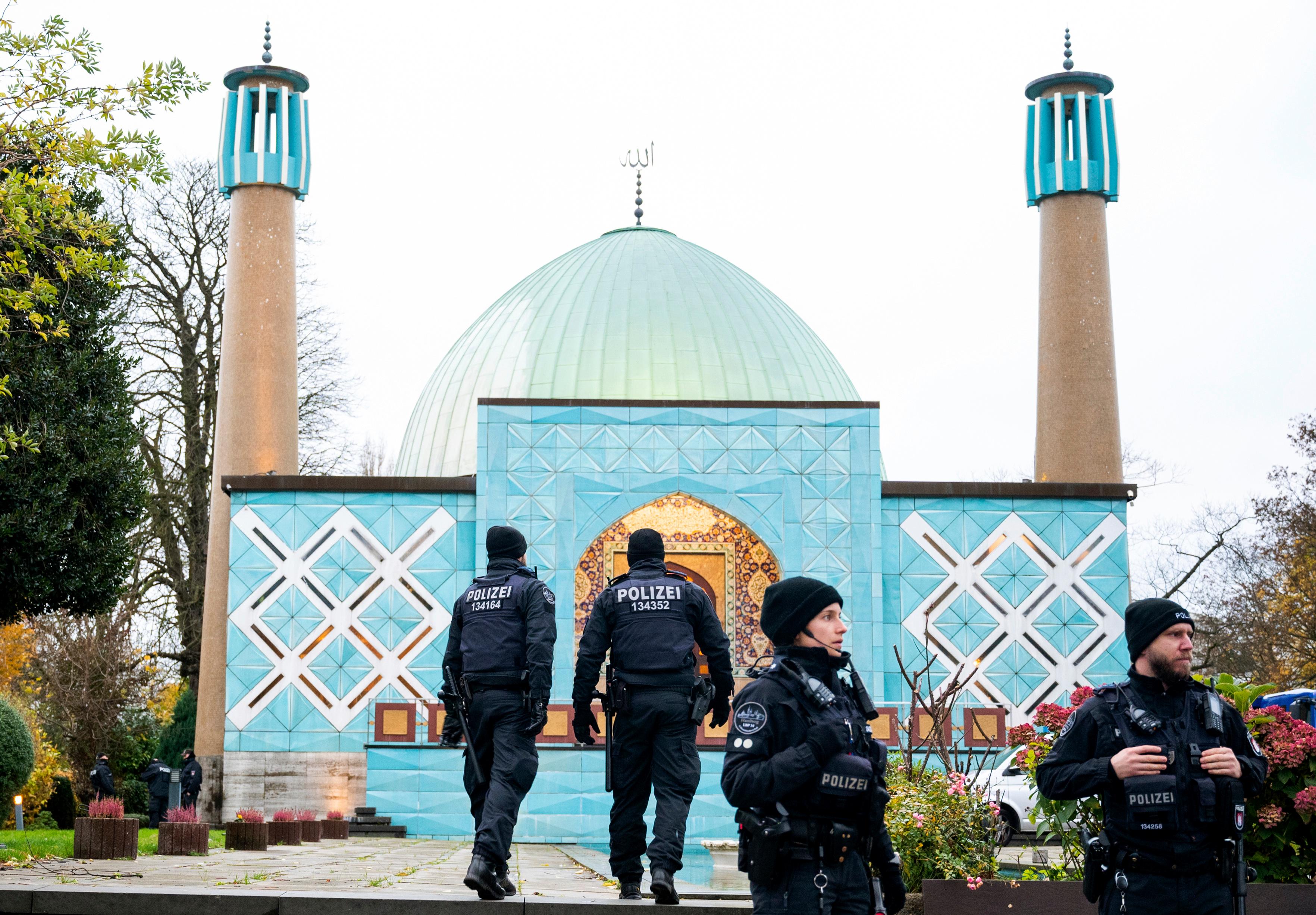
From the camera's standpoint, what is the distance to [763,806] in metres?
4.56

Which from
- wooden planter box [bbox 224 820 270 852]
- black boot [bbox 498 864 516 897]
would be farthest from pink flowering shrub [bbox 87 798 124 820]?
black boot [bbox 498 864 516 897]

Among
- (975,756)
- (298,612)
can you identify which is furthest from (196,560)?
(975,756)

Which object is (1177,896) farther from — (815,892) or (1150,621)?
(815,892)

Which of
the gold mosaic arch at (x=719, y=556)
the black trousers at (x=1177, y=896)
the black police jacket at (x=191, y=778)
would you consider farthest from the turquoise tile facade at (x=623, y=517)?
the black trousers at (x=1177, y=896)

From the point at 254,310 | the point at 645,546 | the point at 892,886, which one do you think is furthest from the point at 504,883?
the point at 254,310

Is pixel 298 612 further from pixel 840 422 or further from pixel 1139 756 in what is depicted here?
pixel 1139 756

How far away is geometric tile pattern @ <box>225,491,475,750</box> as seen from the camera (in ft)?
67.6

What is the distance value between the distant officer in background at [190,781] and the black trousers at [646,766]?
15338mm

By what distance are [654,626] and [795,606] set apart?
9.82ft

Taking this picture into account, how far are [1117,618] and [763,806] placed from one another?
1810 centimetres

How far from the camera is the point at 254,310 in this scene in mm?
25234

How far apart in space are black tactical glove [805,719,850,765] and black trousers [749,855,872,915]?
35 centimetres

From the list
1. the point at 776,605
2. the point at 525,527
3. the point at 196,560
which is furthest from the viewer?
the point at 196,560

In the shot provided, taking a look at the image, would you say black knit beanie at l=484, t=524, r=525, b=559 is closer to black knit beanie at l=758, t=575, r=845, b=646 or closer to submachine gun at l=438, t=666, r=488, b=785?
submachine gun at l=438, t=666, r=488, b=785
